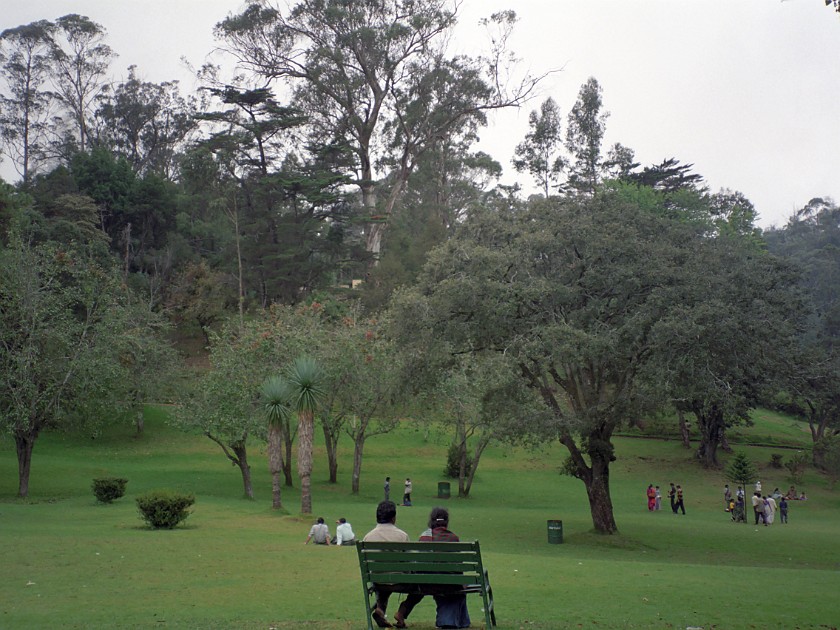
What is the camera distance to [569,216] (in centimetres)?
2361

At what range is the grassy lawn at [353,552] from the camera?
9352 millimetres

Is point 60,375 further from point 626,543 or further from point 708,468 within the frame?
point 708,468

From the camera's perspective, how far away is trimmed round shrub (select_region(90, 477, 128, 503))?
28891mm

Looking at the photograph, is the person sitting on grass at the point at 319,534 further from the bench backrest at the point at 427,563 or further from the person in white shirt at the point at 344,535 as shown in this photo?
the bench backrest at the point at 427,563

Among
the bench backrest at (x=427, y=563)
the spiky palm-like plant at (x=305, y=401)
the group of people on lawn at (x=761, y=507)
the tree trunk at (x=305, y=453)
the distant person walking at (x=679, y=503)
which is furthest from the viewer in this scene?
the distant person walking at (x=679, y=503)

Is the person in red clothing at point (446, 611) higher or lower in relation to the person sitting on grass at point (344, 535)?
higher

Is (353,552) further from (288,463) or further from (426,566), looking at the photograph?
(288,463)

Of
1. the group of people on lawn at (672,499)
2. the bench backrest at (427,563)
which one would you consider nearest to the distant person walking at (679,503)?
the group of people on lawn at (672,499)

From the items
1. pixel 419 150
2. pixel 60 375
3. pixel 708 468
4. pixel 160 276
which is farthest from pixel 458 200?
pixel 60 375

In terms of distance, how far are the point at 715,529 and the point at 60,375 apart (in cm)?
2618

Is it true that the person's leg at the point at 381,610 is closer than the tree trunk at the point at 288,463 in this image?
Yes

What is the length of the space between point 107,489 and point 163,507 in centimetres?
935

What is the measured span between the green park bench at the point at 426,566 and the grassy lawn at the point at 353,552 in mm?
711

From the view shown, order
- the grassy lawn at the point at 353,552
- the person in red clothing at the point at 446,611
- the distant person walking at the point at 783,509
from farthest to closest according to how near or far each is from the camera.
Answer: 1. the distant person walking at the point at 783,509
2. the grassy lawn at the point at 353,552
3. the person in red clothing at the point at 446,611
